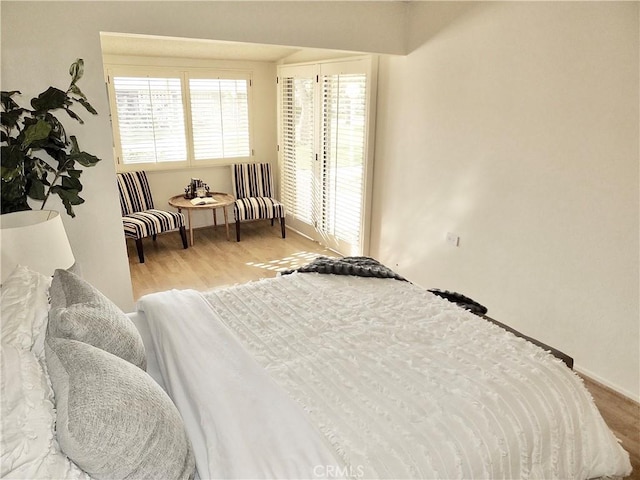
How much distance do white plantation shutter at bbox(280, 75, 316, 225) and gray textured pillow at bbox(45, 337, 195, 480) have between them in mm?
3970

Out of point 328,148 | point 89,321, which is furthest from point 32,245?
point 328,148

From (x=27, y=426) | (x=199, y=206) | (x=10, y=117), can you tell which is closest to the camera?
(x=27, y=426)

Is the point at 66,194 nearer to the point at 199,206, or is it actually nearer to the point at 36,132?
the point at 36,132

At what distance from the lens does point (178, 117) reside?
516 centimetres

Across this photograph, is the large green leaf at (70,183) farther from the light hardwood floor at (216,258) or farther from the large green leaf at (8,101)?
the light hardwood floor at (216,258)

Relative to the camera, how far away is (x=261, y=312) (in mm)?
2098

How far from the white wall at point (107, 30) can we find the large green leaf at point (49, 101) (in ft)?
1.10

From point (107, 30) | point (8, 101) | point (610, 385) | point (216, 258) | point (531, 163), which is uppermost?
point (107, 30)

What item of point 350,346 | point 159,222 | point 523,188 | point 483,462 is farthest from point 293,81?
point 483,462

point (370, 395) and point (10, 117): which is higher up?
point (10, 117)

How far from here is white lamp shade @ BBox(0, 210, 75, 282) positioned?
206 centimetres

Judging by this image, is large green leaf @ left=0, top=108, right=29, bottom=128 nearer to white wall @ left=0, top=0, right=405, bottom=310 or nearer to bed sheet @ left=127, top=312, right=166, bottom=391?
white wall @ left=0, top=0, right=405, bottom=310

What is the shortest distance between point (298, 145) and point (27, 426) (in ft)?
14.8

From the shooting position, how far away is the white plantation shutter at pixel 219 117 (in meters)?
5.25
